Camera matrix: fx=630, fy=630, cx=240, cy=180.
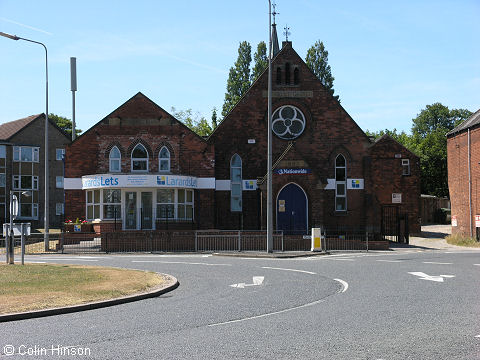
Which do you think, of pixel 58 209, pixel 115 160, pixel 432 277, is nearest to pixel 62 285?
pixel 432 277

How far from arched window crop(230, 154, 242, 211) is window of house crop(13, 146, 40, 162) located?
31.6 metres

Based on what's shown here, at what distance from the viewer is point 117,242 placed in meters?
30.3

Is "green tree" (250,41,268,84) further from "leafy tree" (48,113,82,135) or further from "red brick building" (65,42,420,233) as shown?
"red brick building" (65,42,420,233)

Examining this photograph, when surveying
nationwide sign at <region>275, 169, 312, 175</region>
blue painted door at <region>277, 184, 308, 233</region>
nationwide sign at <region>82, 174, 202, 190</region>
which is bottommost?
blue painted door at <region>277, 184, 308, 233</region>

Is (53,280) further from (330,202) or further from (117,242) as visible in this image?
(330,202)

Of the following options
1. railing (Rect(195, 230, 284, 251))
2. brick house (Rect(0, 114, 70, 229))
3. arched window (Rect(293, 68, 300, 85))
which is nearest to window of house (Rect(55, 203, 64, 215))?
brick house (Rect(0, 114, 70, 229))

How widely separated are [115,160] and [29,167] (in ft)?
95.9

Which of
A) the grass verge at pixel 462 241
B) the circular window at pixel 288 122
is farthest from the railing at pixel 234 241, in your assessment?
the grass verge at pixel 462 241

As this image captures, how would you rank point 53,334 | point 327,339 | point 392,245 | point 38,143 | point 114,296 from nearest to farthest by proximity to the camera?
1. point 327,339
2. point 53,334
3. point 114,296
4. point 392,245
5. point 38,143

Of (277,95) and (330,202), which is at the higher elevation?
(277,95)

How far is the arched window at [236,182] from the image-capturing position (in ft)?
124

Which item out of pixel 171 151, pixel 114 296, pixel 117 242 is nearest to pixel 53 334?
pixel 114 296

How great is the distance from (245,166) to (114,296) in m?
25.4

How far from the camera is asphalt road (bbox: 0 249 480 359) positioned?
7.75 m
